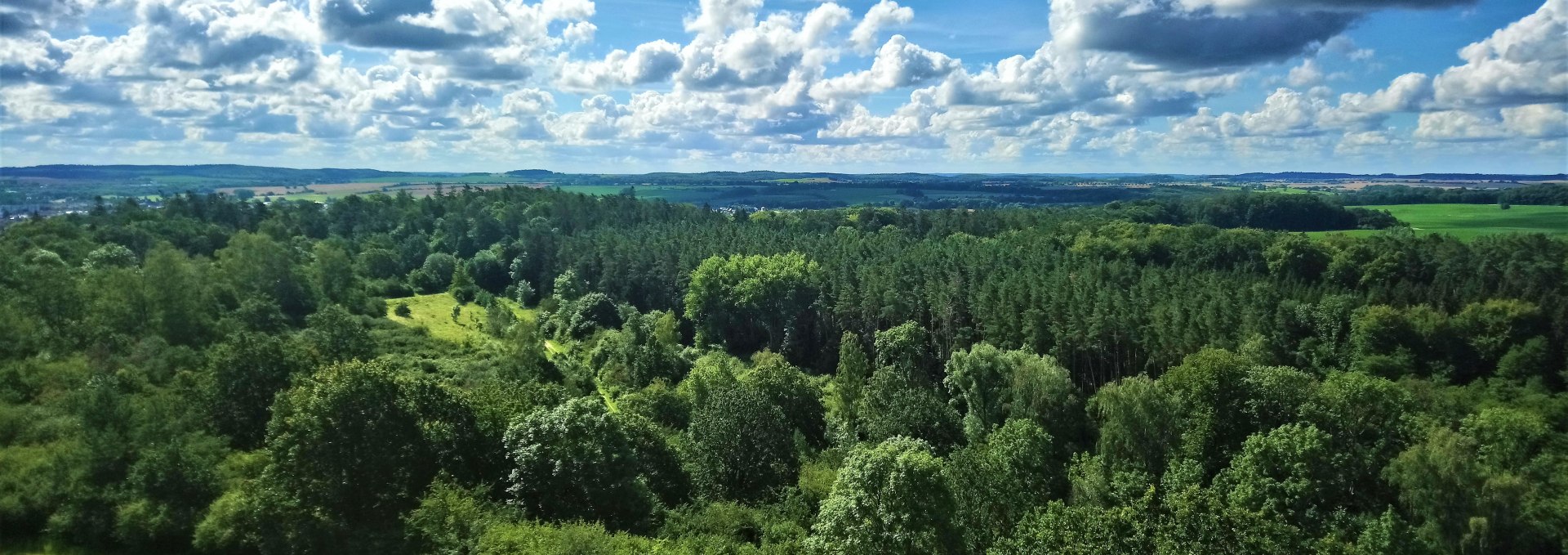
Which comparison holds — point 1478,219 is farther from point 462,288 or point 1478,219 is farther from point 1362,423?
point 462,288

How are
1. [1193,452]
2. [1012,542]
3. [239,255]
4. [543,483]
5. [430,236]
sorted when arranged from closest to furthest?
[1012,542] → [543,483] → [1193,452] → [239,255] → [430,236]

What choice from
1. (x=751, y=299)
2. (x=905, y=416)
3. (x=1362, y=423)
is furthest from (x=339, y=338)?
(x=1362, y=423)

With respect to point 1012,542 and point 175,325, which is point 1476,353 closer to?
point 1012,542

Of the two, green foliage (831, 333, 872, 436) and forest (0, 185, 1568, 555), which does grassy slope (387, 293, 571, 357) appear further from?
green foliage (831, 333, 872, 436)

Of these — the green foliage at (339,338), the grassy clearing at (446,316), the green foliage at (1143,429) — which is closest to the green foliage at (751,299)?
the grassy clearing at (446,316)

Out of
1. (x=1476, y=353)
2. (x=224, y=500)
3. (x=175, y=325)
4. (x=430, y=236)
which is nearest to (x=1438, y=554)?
(x=1476, y=353)

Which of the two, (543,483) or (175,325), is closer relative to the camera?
(543,483)
